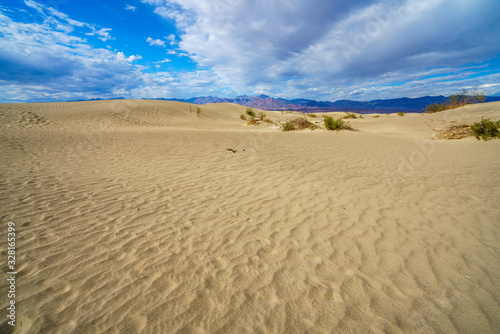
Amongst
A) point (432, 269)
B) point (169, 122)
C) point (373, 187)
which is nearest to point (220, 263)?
point (432, 269)

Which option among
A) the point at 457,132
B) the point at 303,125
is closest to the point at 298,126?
the point at 303,125

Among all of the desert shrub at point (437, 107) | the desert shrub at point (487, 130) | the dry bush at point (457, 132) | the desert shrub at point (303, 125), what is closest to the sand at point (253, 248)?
the desert shrub at point (487, 130)

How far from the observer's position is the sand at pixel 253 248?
193 cm

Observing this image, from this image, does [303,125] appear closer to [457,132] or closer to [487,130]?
[457,132]

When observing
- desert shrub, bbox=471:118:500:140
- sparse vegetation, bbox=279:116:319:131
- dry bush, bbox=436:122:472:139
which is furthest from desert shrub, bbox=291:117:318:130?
desert shrub, bbox=471:118:500:140

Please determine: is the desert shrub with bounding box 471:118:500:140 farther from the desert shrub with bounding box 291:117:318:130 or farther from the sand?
the desert shrub with bounding box 291:117:318:130

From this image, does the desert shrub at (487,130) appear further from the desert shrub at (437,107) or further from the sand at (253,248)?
the desert shrub at (437,107)

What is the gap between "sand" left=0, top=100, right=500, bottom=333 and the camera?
193 cm

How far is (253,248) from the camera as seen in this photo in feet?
9.33

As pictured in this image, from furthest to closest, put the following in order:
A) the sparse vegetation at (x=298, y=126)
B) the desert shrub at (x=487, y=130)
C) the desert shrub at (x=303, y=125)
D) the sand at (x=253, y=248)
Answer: the desert shrub at (x=303, y=125) < the sparse vegetation at (x=298, y=126) < the desert shrub at (x=487, y=130) < the sand at (x=253, y=248)

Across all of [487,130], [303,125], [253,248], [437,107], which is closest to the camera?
[253,248]

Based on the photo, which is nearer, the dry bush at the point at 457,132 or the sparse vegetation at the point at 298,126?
the dry bush at the point at 457,132

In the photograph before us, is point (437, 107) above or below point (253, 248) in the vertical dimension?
above

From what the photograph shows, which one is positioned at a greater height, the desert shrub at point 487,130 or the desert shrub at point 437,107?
the desert shrub at point 437,107
